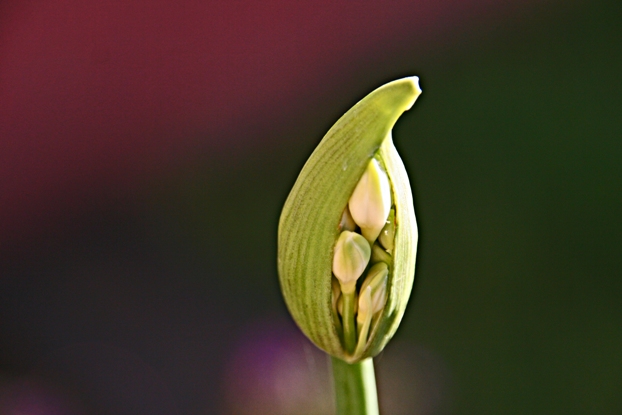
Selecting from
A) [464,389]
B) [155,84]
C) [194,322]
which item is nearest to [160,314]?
[194,322]

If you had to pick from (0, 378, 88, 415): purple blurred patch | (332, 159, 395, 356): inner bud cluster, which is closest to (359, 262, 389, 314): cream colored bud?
(332, 159, 395, 356): inner bud cluster

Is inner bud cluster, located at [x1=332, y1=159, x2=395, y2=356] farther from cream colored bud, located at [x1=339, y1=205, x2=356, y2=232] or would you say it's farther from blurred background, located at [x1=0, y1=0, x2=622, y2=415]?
blurred background, located at [x1=0, y1=0, x2=622, y2=415]

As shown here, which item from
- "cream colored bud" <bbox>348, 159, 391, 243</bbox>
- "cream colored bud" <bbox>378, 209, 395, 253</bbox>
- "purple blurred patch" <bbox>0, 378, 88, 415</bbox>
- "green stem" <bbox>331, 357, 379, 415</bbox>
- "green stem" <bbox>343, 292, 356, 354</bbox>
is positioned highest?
"cream colored bud" <bbox>348, 159, 391, 243</bbox>

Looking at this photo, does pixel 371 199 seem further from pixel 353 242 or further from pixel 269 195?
pixel 269 195

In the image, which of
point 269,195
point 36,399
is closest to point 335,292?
point 269,195

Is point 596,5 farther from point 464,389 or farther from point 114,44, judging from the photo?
point 114,44

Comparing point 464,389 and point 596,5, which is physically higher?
point 596,5

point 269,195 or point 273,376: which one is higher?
point 269,195

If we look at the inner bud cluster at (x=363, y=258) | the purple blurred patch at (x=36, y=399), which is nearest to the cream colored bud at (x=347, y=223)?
the inner bud cluster at (x=363, y=258)
